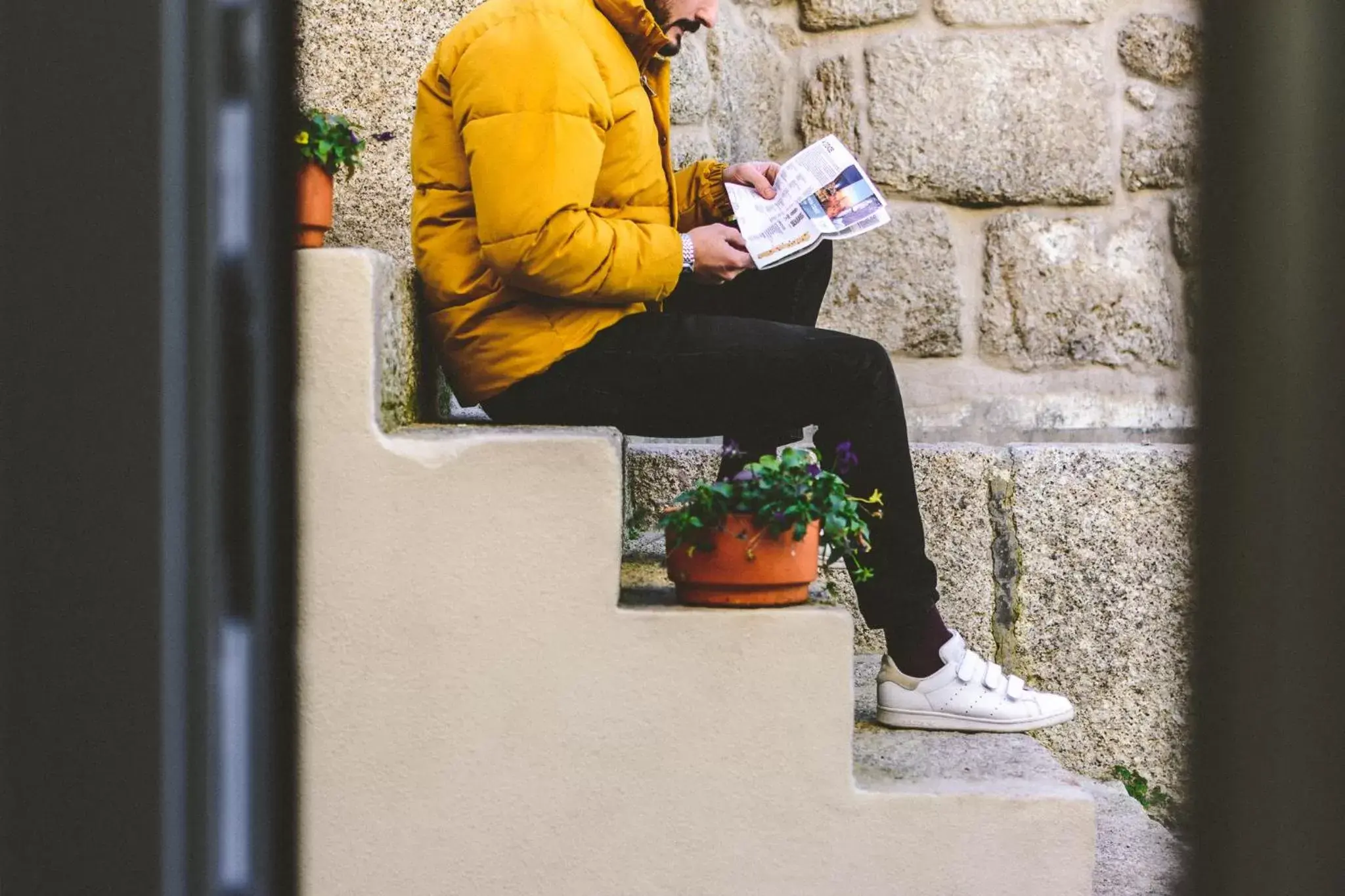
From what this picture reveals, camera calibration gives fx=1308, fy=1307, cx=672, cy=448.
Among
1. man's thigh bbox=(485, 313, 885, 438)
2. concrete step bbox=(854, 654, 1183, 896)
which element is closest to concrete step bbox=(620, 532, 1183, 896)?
concrete step bbox=(854, 654, 1183, 896)

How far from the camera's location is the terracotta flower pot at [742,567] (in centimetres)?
224

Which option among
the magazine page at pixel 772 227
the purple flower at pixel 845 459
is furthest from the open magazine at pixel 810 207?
the purple flower at pixel 845 459

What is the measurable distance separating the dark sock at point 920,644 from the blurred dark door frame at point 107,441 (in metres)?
1.26

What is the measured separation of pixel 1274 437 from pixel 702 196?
2.44 m

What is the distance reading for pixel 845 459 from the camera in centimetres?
236

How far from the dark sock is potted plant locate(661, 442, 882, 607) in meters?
0.31

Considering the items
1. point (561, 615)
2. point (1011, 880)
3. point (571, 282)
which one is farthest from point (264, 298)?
point (1011, 880)

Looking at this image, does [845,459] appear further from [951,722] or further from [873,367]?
[951,722]

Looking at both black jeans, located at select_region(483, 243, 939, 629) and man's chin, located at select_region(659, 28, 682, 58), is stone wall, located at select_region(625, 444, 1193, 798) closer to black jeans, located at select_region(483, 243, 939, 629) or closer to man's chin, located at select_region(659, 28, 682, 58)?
black jeans, located at select_region(483, 243, 939, 629)

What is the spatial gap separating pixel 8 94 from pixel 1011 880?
197 centimetres

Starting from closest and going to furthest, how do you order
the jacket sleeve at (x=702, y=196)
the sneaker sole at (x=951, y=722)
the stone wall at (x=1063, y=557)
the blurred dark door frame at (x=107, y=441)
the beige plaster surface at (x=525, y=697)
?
1. the blurred dark door frame at (x=107, y=441)
2. the beige plaster surface at (x=525, y=697)
3. the sneaker sole at (x=951, y=722)
4. the jacket sleeve at (x=702, y=196)
5. the stone wall at (x=1063, y=557)

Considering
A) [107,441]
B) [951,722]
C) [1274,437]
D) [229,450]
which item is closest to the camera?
[1274,437]

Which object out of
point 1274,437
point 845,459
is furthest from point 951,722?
point 1274,437

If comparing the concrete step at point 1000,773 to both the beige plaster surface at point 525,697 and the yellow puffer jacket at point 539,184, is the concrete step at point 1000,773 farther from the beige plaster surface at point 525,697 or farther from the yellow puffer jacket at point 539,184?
the yellow puffer jacket at point 539,184
